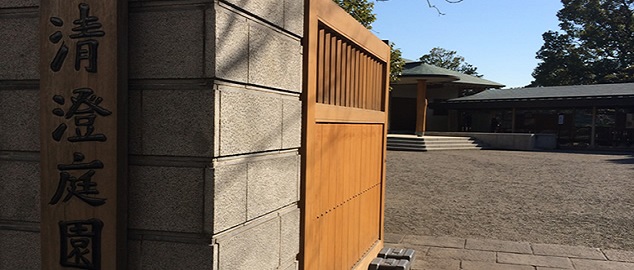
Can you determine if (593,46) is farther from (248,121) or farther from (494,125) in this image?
(248,121)

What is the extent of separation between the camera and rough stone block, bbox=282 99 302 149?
244 cm

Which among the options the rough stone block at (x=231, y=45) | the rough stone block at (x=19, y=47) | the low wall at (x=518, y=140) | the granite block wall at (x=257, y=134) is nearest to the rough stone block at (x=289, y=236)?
the granite block wall at (x=257, y=134)

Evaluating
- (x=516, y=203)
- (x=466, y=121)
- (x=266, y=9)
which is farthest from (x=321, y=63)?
(x=466, y=121)

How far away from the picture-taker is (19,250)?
209cm

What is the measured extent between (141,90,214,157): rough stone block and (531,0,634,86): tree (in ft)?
147

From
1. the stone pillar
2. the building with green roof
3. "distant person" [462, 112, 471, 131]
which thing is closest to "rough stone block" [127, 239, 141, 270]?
the stone pillar

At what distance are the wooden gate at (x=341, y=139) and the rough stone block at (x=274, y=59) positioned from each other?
126mm

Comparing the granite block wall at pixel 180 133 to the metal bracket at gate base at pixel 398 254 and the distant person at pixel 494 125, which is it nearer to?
the metal bracket at gate base at pixel 398 254

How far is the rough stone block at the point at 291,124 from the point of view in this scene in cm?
244

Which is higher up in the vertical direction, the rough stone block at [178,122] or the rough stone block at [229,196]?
the rough stone block at [178,122]

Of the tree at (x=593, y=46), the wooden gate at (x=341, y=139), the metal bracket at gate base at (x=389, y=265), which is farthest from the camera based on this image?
the tree at (x=593, y=46)

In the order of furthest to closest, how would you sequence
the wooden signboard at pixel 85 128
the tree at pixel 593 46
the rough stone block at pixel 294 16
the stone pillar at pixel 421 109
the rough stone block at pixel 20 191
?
the tree at pixel 593 46 < the stone pillar at pixel 421 109 < the rough stone block at pixel 294 16 < the rough stone block at pixel 20 191 < the wooden signboard at pixel 85 128

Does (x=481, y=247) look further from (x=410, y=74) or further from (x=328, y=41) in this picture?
(x=410, y=74)

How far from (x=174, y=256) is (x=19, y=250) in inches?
30.8
